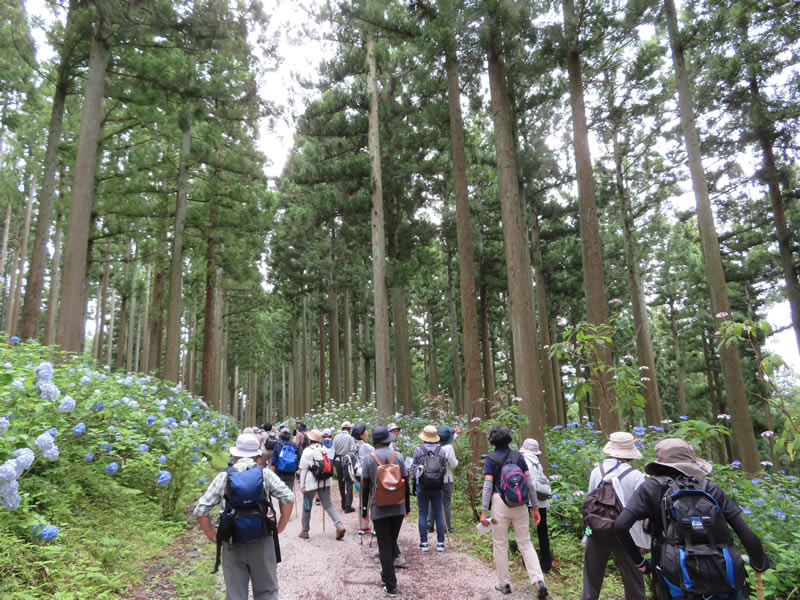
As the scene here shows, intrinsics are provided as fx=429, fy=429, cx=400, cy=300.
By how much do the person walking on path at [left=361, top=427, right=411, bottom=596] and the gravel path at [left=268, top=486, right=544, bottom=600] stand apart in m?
0.22

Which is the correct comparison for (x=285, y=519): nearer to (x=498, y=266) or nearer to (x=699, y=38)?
(x=699, y=38)

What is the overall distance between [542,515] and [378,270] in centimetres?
944

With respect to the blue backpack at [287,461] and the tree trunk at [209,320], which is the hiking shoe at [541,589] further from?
the tree trunk at [209,320]

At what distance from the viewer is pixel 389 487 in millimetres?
5414

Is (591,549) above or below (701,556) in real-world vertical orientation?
below

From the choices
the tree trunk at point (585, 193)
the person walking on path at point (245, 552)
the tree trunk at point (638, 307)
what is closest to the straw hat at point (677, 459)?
the person walking on path at point (245, 552)

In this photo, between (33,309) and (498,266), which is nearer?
(33,309)

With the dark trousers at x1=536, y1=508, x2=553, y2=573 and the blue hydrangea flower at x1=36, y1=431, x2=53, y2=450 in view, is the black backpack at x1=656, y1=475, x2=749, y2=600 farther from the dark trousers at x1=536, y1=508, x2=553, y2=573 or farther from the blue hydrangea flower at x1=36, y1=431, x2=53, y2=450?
the blue hydrangea flower at x1=36, y1=431, x2=53, y2=450

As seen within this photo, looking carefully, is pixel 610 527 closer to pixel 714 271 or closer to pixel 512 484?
pixel 512 484

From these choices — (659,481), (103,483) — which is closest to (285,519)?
(659,481)

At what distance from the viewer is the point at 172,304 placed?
15.2 metres

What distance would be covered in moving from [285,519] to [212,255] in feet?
58.7

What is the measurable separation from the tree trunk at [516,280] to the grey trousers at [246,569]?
5.19m

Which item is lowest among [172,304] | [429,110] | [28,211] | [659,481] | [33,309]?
[659,481]
